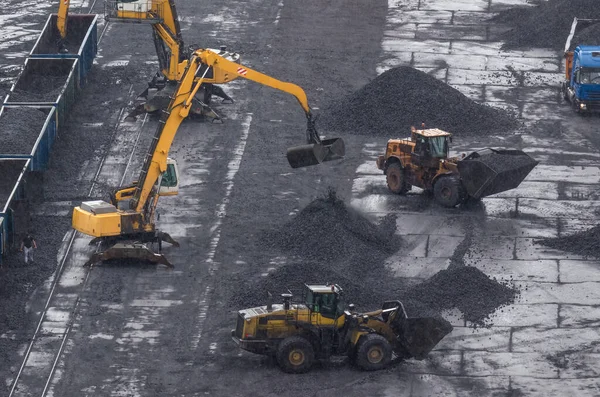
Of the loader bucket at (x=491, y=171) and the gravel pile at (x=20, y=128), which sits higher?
the gravel pile at (x=20, y=128)

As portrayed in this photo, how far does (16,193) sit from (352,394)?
1247cm

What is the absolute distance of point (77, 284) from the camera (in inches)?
1398

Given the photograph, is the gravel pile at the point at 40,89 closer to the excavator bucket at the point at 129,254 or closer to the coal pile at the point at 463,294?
the excavator bucket at the point at 129,254

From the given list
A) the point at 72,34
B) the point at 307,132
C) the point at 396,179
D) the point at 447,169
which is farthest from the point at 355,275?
the point at 72,34

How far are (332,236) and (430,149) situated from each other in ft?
17.1

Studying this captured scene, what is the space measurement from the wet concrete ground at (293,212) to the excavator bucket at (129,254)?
32 centimetres

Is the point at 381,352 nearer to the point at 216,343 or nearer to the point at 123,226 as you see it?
the point at 216,343

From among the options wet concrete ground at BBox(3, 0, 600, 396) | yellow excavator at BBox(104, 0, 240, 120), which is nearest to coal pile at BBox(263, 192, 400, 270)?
wet concrete ground at BBox(3, 0, 600, 396)

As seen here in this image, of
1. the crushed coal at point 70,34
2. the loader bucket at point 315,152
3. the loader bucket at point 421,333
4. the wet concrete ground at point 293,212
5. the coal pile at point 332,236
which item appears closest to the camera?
the loader bucket at point 421,333

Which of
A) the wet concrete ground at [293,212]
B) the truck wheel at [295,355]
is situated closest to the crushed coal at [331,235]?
the wet concrete ground at [293,212]

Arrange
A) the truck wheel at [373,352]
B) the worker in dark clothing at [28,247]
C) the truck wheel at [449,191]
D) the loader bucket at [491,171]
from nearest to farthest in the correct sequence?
the truck wheel at [373,352] → the worker in dark clothing at [28,247] → the loader bucket at [491,171] → the truck wheel at [449,191]

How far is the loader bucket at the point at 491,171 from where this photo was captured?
39719 mm

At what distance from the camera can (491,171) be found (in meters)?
39.6

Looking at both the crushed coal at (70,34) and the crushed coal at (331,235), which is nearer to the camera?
the crushed coal at (331,235)
